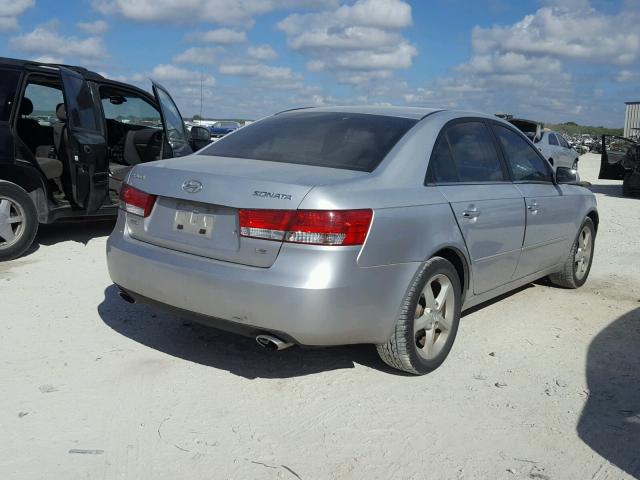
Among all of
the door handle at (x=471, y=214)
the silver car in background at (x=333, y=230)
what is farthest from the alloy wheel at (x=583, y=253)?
the door handle at (x=471, y=214)

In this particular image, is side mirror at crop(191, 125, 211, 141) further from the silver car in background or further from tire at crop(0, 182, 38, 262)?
the silver car in background

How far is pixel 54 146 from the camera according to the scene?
741cm

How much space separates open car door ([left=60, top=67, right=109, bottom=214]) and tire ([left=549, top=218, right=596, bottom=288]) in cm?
456

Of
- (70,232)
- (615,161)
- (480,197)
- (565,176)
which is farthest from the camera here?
(615,161)

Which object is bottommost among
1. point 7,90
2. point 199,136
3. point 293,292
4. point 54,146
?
point 293,292

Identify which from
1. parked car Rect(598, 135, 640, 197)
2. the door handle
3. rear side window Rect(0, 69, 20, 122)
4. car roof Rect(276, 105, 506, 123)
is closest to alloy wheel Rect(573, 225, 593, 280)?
car roof Rect(276, 105, 506, 123)

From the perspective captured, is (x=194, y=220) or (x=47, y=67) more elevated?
(x=47, y=67)

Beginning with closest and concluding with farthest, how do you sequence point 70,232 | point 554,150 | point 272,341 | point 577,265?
point 272,341 < point 577,265 < point 70,232 < point 554,150

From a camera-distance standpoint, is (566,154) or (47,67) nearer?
(47,67)

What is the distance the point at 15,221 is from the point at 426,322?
445 cm

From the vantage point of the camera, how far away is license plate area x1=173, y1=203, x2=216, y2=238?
3621 mm

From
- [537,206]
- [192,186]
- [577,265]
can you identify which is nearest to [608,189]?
[577,265]

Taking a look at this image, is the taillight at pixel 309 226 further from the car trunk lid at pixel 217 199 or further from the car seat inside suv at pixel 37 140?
the car seat inside suv at pixel 37 140

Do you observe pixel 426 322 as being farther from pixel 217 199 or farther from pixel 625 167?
pixel 625 167
